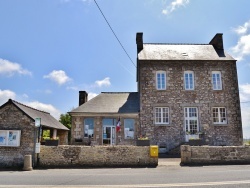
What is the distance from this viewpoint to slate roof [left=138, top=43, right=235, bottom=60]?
21016 mm

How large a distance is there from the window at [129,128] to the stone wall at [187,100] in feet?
2.78

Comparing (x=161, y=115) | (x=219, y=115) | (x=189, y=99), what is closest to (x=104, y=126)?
(x=161, y=115)

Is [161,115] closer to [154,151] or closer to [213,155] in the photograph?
[213,155]

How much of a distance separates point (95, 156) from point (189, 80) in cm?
1090

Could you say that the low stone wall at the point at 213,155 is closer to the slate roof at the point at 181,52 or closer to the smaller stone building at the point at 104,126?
the smaller stone building at the point at 104,126

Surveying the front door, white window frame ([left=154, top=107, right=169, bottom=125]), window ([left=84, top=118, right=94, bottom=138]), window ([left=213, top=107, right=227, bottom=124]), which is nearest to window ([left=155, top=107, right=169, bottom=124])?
white window frame ([left=154, top=107, right=169, bottom=125])

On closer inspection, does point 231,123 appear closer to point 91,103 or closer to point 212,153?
point 212,153

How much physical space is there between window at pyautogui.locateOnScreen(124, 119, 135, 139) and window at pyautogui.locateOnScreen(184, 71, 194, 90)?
5.32 metres

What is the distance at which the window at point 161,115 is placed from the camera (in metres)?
19.9

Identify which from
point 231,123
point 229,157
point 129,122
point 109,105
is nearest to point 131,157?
point 229,157

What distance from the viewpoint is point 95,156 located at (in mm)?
13562

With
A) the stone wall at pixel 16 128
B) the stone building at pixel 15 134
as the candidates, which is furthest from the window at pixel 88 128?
the stone wall at pixel 16 128

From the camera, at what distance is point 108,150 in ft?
44.5

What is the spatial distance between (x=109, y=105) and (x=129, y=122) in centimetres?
236
